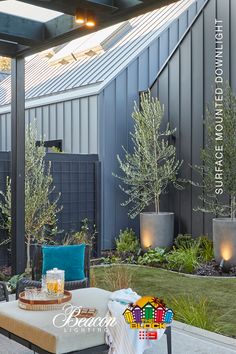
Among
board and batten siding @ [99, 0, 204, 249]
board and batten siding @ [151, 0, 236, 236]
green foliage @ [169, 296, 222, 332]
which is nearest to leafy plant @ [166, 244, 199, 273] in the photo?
board and batten siding @ [151, 0, 236, 236]

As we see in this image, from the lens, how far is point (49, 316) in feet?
11.5

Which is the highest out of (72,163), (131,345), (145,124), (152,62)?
(152,62)

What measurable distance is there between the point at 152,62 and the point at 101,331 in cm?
826

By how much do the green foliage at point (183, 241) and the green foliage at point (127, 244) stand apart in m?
0.79

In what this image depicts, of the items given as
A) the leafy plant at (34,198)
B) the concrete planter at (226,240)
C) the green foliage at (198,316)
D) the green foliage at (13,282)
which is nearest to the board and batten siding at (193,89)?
the concrete planter at (226,240)

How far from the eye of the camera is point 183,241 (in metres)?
9.16

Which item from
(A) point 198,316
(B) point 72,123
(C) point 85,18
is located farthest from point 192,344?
(B) point 72,123

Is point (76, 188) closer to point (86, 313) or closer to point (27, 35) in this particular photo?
point (27, 35)

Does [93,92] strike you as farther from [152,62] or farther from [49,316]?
[49,316]

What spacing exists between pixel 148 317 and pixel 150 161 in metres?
5.78

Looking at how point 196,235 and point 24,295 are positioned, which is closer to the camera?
point 24,295

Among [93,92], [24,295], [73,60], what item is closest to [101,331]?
[24,295]

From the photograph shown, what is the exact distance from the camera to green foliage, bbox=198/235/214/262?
27.5ft

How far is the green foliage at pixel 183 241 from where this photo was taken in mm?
9059
